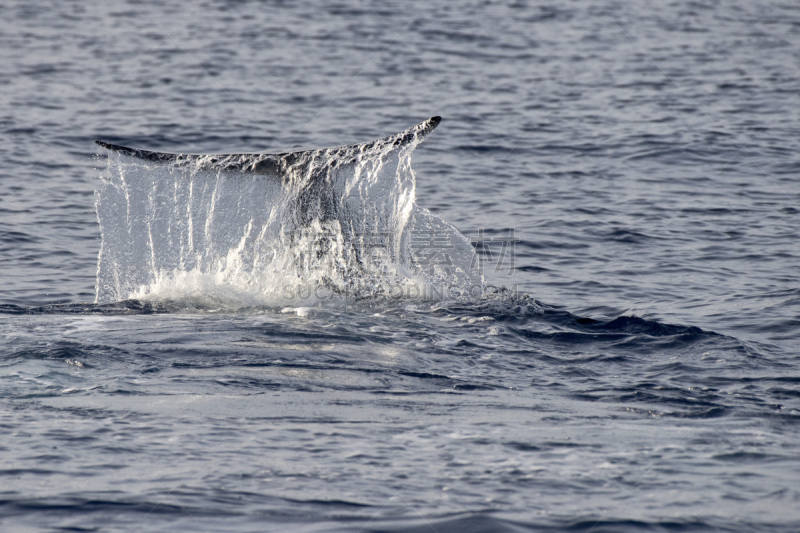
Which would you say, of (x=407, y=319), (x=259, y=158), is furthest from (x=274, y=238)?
(x=407, y=319)

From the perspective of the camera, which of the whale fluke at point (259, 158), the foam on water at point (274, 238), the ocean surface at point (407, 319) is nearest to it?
the ocean surface at point (407, 319)

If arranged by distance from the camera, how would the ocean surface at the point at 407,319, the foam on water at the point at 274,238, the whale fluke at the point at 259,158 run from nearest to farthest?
the ocean surface at the point at 407,319 → the whale fluke at the point at 259,158 → the foam on water at the point at 274,238

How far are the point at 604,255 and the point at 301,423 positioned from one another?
27.8ft

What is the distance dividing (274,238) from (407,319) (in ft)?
6.14

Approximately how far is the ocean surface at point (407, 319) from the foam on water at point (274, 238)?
3 cm

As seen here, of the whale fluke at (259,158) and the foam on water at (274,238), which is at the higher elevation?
the whale fluke at (259,158)

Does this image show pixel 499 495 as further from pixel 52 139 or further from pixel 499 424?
pixel 52 139

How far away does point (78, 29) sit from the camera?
113 ft

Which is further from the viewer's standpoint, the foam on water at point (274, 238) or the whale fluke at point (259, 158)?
the foam on water at point (274, 238)

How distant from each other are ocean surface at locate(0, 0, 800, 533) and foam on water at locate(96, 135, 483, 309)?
35 millimetres

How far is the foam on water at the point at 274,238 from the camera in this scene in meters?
10.6

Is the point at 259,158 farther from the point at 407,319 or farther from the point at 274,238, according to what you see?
the point at 407,319

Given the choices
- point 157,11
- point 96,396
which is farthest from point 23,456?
point 157,11

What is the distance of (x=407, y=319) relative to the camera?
10633mm
